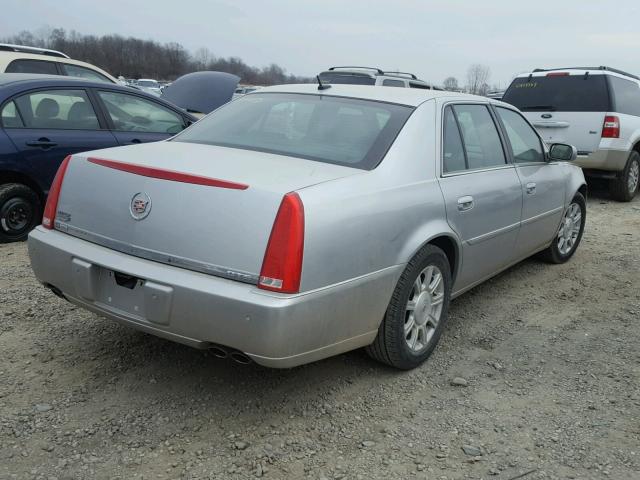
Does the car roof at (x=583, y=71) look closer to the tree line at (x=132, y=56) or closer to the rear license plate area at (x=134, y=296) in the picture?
the rear license plate area at (x=134, y=296)

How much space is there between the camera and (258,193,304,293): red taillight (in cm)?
244

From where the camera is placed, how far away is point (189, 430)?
8.92ft

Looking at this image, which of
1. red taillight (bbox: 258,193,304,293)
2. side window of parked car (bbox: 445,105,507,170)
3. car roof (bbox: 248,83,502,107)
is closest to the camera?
red taillight (bbox: 258,193,304,293)

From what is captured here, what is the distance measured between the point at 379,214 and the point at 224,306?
33.9 inches

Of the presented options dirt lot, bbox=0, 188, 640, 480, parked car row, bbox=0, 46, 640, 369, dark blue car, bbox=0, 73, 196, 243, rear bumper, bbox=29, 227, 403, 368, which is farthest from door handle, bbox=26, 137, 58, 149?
rear bumper, bbox=29, 227, 403, 368

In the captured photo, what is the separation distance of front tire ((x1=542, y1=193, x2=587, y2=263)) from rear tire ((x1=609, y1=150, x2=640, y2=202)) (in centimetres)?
358

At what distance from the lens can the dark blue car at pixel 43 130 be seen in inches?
204

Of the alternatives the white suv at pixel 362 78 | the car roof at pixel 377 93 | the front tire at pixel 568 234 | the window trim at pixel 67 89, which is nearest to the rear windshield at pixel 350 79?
the white suv at pixel 362 78

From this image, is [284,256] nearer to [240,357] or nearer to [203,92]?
[240,357]

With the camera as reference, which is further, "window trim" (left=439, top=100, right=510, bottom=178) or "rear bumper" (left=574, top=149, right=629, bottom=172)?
"rear bumper" (left=574, top=149, right=629, bottom=172)

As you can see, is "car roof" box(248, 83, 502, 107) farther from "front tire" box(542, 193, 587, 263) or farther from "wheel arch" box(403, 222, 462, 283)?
"front tire" box(542, 193, 587, 263)

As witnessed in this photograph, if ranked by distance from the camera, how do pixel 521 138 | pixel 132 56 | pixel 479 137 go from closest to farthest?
pixel 479 137 < pixel 521 138 < pixel 132 56

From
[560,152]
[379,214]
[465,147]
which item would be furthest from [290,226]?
[560,152]

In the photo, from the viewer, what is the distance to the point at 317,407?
298cm
